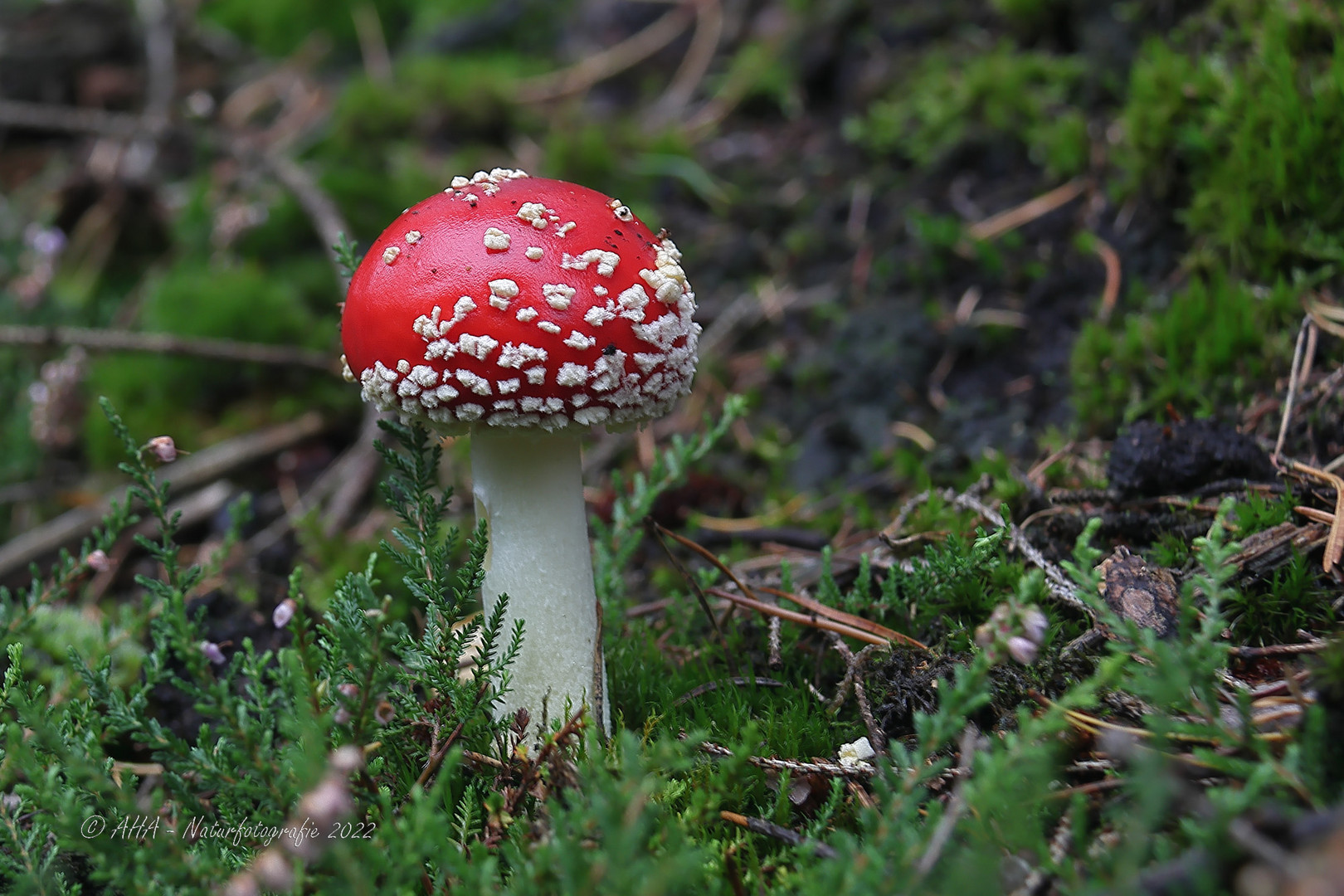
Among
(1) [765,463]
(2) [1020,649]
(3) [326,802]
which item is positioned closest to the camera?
(3) [326,802]

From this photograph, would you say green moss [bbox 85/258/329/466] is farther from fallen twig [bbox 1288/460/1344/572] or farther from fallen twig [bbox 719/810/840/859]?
fallen twig [bbox 1288/460/1344/572]

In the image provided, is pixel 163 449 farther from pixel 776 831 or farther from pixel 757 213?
pixel 757 213

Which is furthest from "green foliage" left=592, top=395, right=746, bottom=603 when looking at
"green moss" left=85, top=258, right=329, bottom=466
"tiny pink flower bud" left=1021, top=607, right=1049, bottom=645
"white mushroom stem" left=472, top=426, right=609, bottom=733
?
"green moss" left=85, top=258, right=329, bottom=466

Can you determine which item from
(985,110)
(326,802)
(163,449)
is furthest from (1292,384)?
(163,449)

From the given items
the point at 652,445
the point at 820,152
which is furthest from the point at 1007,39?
the point at 652,445

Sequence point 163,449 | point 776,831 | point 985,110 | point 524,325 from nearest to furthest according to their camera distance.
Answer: point 776,831, point 524,325, point 163,449, point 985,110

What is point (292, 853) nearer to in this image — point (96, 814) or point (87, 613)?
point (96, 814)
